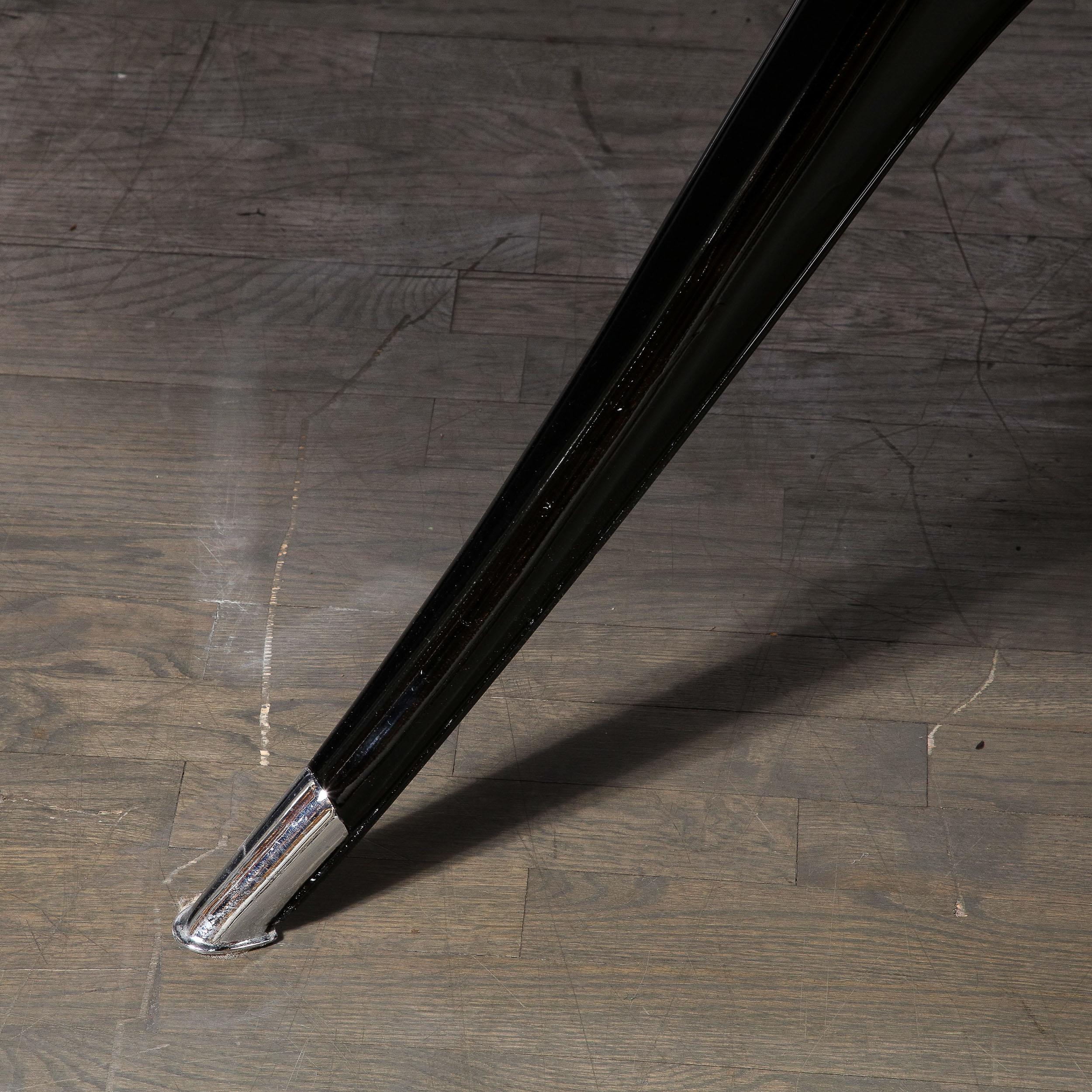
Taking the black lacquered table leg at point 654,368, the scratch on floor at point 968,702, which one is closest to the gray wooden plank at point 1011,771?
the scratch on floor at point 968,702

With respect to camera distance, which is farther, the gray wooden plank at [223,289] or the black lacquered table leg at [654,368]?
the gray wooden plank at [223,289]

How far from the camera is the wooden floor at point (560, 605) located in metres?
0.70

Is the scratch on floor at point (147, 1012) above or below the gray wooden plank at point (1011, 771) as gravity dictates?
below

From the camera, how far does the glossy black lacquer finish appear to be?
17.0 inches

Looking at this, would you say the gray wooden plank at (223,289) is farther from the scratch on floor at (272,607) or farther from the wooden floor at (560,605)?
the scratch on floor at (272,607)

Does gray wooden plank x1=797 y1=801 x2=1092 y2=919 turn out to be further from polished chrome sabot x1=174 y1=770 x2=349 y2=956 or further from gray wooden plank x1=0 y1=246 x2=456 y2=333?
gray wooden plank x1=0 y1=246 x2=456 y2=333

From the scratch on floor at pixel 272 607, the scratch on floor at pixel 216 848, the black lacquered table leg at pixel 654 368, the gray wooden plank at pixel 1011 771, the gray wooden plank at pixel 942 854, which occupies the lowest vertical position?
the scratch on floor at pixel 216 848

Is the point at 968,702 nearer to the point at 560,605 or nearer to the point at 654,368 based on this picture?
the point at 560,605

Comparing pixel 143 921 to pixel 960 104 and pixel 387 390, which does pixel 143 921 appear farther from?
pixel 960 104

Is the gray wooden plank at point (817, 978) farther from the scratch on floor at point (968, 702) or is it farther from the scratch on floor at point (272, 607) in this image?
the scratch on floor at point (272, 607)

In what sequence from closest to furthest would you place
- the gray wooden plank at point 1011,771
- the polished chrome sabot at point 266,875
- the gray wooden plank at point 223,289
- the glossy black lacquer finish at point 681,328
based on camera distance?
1. the glossy black lacquer finish at point 681,328
2. the polished chrome sabot at point 266,875
3. the gray wooden plank at point 1011,771
4. the gray wooden plank at point 223,289

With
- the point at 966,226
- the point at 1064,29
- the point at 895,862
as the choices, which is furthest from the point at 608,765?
the point at 1064,29

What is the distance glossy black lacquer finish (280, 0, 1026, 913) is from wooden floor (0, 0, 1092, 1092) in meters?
0.16

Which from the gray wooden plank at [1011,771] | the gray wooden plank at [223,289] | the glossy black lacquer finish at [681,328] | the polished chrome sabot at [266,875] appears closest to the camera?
the glossy black lacquer finish at [681,328]
